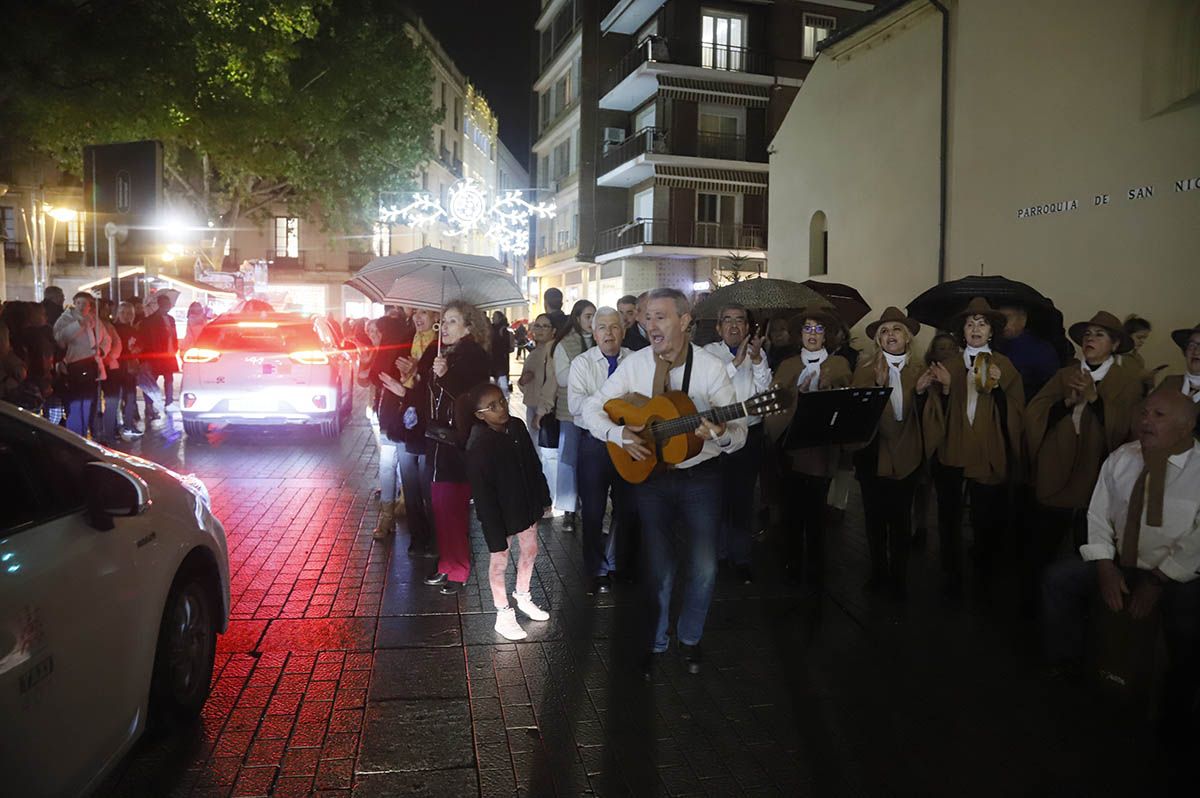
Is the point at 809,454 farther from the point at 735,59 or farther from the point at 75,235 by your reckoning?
the point at 75,235

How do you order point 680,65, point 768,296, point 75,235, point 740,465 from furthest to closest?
point 75,235, point 680,65, point 768,296, point 740,465

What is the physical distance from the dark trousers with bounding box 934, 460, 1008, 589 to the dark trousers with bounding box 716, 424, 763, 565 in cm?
139

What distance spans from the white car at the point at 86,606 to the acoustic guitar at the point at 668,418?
2.12 meters

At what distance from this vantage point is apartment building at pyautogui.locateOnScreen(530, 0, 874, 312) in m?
31.8

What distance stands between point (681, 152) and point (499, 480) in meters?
28.7

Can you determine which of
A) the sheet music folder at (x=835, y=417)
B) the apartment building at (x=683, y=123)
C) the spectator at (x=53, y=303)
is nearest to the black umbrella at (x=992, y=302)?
the sheet music folder at (x=835, y=417)

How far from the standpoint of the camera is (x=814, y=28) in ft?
107

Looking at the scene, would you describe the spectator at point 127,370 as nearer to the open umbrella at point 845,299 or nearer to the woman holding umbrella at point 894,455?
the open umbrella at point 845,299

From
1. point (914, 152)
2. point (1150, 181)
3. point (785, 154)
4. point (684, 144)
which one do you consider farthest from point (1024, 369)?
point (684, 144)

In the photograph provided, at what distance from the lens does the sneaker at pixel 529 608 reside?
5.65 m

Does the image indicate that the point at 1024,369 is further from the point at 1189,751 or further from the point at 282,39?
the point at 282,39

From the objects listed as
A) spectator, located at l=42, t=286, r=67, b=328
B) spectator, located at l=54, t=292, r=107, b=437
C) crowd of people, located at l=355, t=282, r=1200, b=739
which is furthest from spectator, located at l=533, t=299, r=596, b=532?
spectator, located at l=42, t=286, r=67, b=328

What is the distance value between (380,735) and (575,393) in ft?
8.50

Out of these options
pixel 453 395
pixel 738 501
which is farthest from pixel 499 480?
pixel 738 501
